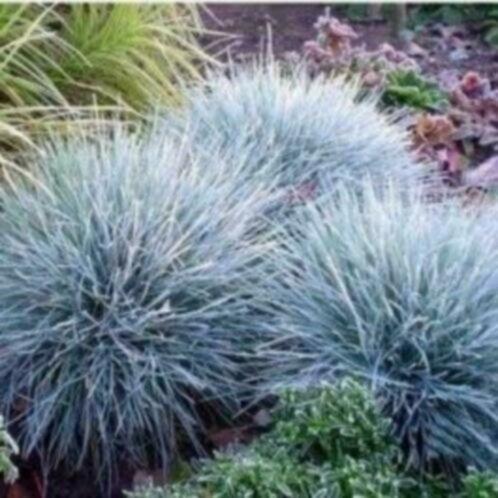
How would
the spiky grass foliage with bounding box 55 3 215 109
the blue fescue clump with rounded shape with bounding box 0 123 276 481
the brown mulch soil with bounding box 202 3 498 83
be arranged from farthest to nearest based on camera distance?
the brown mulch soil with bounding box 202 3 498 83, the spiky grass foliage with bounding box 55 3 215 109, the blue fescue clump with rounded shape with bounding box 0 123 276 481

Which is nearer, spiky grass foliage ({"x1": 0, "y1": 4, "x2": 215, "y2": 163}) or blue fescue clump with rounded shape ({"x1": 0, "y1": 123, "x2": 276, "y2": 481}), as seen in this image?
blue fescue clump with rounded shape ({"x1": 0, "y1": 123, "x2": 276, "y2": 481})

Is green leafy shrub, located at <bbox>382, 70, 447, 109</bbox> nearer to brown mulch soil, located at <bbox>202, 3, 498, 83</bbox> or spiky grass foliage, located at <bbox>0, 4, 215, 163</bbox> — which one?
brown mulch soil, located at <bbox>202, 3, 498, 83</bbox>

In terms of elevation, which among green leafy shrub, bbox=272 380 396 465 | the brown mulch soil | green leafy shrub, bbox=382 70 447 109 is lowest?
the brown mulch soil

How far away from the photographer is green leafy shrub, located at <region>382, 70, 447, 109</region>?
5055 mm

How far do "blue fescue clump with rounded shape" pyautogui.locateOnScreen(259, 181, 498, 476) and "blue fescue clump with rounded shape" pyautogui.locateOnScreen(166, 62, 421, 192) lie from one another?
675mm

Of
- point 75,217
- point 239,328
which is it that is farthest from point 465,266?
point 75,217

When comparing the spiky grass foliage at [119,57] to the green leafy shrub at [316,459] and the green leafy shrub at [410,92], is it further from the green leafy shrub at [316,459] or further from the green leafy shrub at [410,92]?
the green leafy shrub at [316,459]

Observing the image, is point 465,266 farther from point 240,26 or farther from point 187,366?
point 240,26

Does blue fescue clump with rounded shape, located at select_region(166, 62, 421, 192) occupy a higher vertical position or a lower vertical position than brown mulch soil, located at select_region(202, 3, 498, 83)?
higher

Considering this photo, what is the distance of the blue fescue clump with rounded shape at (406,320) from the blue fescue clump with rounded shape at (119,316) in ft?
0.47

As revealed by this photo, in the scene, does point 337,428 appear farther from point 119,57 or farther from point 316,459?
point 119,57

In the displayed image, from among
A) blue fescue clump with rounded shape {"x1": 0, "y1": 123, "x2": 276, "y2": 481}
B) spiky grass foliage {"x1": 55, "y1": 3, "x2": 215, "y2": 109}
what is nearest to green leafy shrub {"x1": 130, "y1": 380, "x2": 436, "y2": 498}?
blue fescue clump with rounded shape {"x1": 0, "y1": 123, "x2": 276, "y2": 481}

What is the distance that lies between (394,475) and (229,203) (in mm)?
960

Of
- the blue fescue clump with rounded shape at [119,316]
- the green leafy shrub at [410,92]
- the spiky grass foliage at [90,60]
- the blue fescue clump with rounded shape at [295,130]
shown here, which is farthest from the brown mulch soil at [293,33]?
the blue fescue clump with rounded shape at [119,316]
